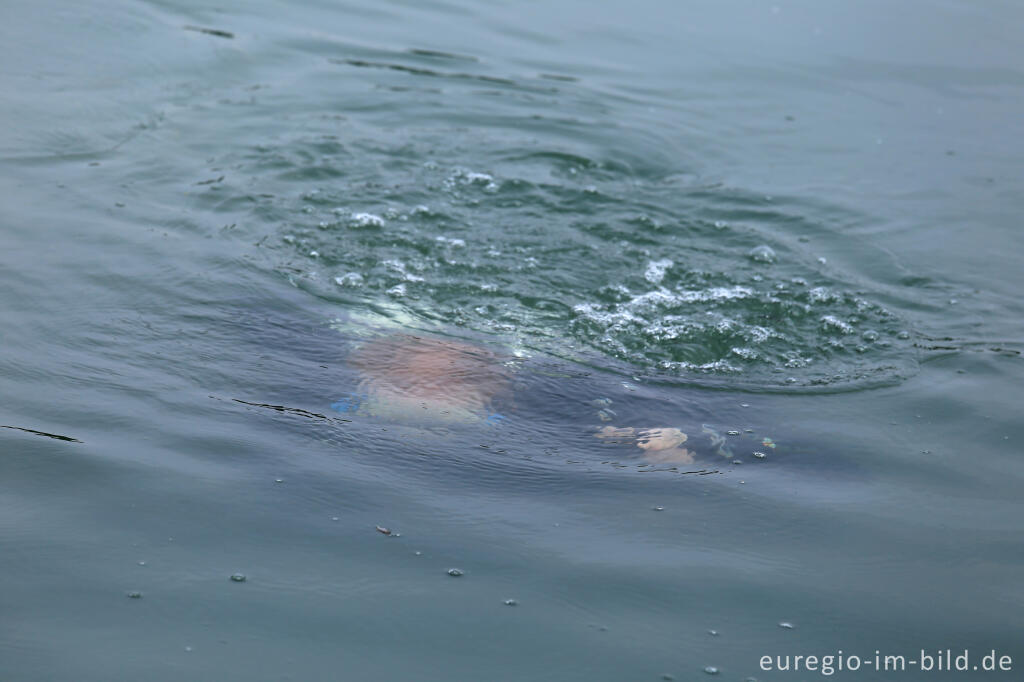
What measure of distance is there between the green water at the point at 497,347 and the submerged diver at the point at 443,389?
0.06 m

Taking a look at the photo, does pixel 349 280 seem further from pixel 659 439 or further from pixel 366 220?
pixel 659 439

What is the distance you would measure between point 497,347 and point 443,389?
0.56 metres

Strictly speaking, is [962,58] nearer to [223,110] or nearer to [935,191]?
[935,191]

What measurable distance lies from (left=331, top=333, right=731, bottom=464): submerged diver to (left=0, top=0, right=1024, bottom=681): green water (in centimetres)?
6

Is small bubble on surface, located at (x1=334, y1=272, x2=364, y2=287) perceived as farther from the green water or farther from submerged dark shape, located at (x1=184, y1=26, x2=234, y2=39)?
submerged dark shape, located at (x1=184, y1=26, x2=234, y2=39)

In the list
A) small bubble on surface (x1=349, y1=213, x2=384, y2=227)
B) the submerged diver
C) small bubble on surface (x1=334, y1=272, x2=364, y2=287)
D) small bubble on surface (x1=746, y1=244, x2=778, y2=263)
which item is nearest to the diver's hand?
the submerged diver

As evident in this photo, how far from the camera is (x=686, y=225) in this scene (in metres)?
6.64

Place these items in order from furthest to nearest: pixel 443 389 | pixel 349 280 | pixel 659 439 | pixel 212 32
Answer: pixel 212 32 → pixel 349 280 → pixel 443 389 → pixel 659 439

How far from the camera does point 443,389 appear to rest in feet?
15.2

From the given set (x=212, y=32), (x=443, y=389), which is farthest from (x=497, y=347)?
(x=212, y=32)

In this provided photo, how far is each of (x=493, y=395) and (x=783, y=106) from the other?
5.40m

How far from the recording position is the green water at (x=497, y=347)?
10.5ft

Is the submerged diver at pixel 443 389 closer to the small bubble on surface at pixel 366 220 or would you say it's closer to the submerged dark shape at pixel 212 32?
the small bubble on surface at pixel 366 220

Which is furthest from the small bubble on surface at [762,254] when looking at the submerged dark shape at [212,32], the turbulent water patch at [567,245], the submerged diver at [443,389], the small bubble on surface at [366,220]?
the submerged dark shape at [212,32]
